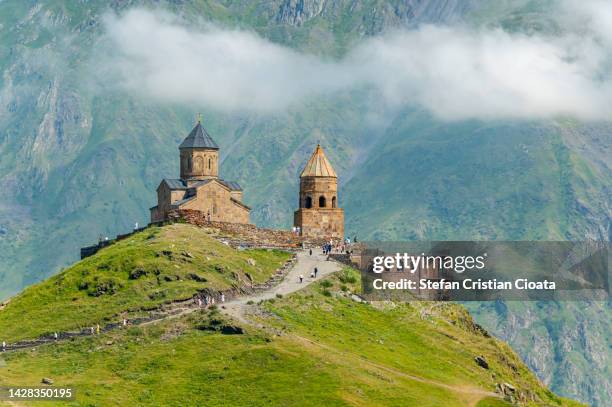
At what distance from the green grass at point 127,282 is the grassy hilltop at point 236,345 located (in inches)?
6.3

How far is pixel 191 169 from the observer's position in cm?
18038

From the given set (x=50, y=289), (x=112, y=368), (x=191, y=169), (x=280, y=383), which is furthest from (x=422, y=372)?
(x=191, y=169)

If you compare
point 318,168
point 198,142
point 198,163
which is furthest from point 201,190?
point 318,168

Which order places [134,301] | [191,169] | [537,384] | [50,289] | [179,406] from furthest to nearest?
1. [191,169]
2. [537,384]
3. [50,289]
4. [134,301]
5. [179,406]

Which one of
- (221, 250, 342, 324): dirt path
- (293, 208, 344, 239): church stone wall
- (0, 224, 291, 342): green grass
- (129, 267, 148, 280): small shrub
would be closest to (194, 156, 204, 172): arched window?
(293, 208, 344, 239): church stone wall

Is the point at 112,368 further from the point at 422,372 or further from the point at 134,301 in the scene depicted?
the point at 422,372

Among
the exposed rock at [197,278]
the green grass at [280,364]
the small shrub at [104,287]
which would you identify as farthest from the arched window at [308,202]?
the small shrub at [104,287]

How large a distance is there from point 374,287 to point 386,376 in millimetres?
30794

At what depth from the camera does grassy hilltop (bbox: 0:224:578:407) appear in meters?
108

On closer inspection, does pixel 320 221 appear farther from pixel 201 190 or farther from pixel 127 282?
pixel 127 282

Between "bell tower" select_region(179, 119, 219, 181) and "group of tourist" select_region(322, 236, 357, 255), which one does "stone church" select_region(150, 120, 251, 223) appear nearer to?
"bell tower" select_region(179, 119, 219, 181)

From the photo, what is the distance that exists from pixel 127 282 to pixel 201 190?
4341 centimetres

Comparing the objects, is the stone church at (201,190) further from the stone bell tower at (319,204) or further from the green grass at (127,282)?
the green grass at (127,282)

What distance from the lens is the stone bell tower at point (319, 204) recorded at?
174000 millimetres
